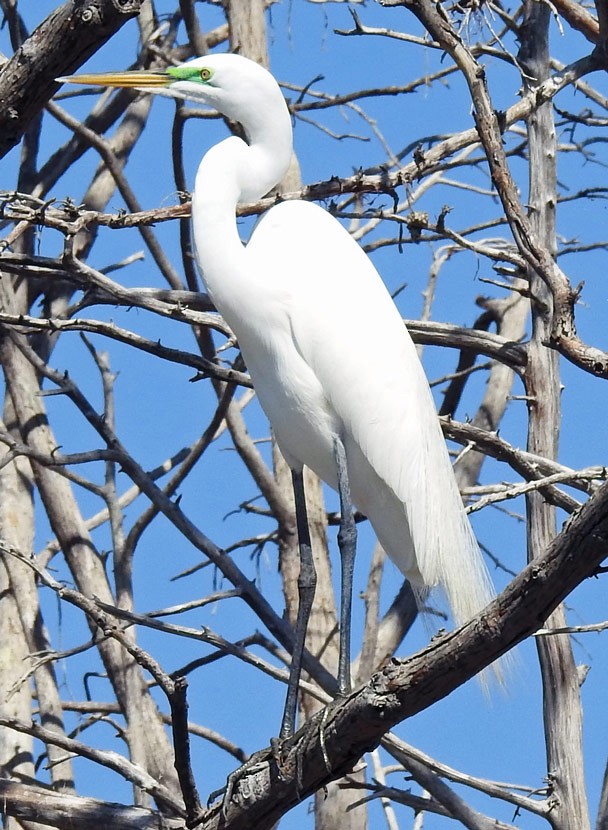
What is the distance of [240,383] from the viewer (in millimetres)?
4664

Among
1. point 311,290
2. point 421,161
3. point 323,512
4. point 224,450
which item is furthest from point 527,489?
point 224,450

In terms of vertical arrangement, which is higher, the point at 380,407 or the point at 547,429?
the point at 547,429

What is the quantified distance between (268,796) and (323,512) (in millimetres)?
2663

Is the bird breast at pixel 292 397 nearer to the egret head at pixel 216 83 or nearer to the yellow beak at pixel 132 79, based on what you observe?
the egret head at pixel 216 83

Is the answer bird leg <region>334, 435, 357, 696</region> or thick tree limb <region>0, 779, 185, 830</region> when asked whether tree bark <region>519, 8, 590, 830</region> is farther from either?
thick tree limb <region>0, 779, 185, 830</region>

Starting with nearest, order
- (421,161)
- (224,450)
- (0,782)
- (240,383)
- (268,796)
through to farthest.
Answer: (268,796) → (0,782) → (421,161) → (240,383) → (224,450)

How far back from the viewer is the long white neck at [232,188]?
3.79 meters

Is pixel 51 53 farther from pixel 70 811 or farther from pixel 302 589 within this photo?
pixel 70 811

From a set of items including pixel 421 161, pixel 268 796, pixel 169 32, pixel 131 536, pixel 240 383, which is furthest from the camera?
pixel 169 32

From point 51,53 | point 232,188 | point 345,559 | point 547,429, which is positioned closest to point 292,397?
point 345,559

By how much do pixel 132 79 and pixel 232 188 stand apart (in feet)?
1.66

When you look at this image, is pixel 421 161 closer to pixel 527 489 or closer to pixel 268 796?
pixel 527 489

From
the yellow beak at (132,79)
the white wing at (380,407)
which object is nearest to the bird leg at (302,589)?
the white wing at (380,407)

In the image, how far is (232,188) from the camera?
12.6ft
